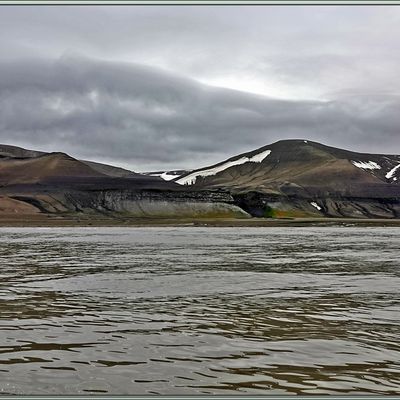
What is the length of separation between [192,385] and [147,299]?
9152mm

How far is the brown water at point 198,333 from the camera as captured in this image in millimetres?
9023

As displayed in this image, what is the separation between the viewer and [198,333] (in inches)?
495

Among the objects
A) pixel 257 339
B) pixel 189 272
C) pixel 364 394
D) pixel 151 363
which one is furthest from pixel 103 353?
pixel 189 272

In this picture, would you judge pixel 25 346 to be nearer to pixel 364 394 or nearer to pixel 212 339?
pixel 212 339

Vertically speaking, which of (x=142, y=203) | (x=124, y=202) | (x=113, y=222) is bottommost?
(x=113, y=222)

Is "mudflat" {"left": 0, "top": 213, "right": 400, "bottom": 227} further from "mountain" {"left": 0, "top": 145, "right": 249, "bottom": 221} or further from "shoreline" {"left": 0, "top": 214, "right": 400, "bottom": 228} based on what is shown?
"mountain" {"left": 0, "top": 145, "right": 249, "bottom": 221}

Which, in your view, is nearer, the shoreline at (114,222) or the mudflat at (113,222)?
the shoreline at (114,222)

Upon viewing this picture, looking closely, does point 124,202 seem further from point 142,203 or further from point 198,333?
point 198,333

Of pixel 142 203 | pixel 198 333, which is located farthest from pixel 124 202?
pixel 198 333

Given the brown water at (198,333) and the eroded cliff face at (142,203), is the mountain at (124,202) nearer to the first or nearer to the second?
the eroded cliff face at (142,203)

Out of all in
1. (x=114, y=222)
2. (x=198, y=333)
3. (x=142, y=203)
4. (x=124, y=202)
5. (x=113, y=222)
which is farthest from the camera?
(x=142, y=203)

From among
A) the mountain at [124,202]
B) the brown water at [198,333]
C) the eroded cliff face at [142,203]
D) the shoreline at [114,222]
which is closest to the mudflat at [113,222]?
the shoreline at [114,222]

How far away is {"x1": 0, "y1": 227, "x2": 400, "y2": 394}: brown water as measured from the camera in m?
9.02

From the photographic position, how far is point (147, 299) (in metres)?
17.8
